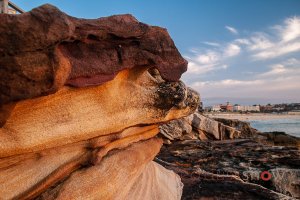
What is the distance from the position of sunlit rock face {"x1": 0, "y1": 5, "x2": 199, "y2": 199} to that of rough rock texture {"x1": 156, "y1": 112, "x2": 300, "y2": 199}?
1508mm

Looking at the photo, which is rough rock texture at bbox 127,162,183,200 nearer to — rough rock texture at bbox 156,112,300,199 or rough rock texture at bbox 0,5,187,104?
rough rock texture at bbox 156,112,300,199

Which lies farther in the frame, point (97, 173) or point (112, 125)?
point (112, 125)

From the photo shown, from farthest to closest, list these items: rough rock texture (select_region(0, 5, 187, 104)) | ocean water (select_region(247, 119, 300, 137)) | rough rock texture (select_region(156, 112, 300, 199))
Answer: ocean water (select_region(247, 119, 300, 137)), rough rock texture (select_region(156, 112, 300, 199)), rough rock texture (select_region(0, 5, 187, 104))

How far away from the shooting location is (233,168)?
7.11 m

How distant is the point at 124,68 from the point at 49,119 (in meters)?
0.91

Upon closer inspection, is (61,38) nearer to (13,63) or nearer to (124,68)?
(13,63)

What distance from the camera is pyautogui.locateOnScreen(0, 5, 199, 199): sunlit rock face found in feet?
8.43

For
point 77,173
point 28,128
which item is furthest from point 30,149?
point 77,173

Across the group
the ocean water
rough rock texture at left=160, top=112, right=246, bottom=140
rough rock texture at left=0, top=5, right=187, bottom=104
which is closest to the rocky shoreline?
rough rock texture at left=0, top=5, right=187, bottom=104

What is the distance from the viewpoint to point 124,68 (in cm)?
368

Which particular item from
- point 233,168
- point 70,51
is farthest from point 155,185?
point 233,168

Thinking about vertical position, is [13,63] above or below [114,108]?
above

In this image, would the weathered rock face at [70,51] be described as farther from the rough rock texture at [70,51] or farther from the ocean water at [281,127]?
the ocean water at [281,127]

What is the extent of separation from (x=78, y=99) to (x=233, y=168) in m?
4.52
